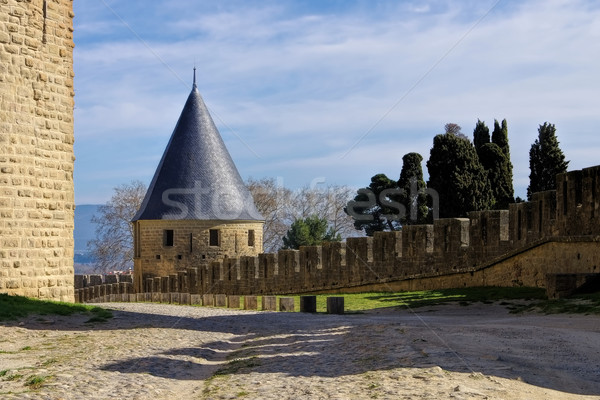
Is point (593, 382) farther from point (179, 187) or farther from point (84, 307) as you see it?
point (179, 187)

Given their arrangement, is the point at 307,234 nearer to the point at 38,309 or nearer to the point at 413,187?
the point at 413,187

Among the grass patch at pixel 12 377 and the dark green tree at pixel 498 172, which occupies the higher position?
the dark green tree at pixel 498 172

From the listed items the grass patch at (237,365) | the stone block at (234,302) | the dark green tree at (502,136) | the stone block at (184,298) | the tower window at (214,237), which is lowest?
the stone block at (184,298)

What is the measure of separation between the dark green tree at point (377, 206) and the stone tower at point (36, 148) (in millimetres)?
28933

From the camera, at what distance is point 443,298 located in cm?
1748

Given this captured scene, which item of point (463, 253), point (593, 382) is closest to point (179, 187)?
point (463, 253)

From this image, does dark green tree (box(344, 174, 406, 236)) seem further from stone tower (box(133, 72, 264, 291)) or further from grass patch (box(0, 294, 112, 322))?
grass patch (box(0, 294, 112, 322))

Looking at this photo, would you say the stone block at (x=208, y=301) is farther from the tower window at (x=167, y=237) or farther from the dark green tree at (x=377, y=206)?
the dark green tree at (x=377, y=206)

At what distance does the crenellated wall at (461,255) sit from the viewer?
16016 mm

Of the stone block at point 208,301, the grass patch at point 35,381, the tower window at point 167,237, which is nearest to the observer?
the grass patch at point 35,381

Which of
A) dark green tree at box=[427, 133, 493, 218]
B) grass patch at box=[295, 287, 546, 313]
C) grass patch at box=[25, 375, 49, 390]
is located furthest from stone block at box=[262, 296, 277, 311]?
dark green tree at box=[427, 133, 493, 218]

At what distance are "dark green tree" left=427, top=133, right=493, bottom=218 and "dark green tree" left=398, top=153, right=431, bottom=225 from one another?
439 cm

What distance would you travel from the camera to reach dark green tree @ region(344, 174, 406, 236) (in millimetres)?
45075

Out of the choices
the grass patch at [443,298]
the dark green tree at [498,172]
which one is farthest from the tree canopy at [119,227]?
the grass patch at [443,298]
